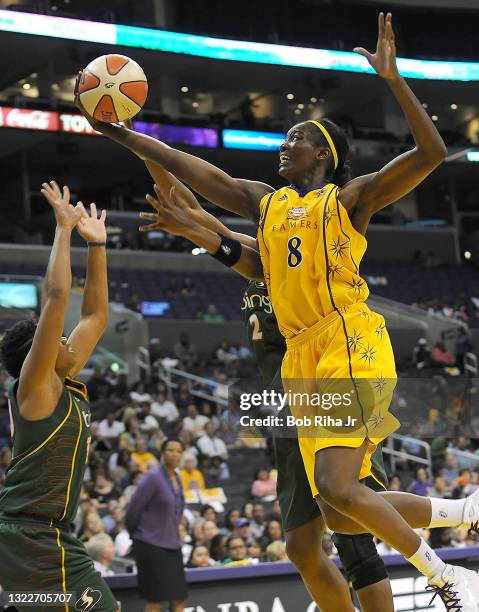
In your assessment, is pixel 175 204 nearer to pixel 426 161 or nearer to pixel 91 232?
pixel 91 232

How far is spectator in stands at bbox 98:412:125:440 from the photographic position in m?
15.1

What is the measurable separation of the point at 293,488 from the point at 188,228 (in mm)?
1458

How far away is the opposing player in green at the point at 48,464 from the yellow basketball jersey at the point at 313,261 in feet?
3.20

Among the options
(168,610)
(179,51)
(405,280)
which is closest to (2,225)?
(179,51)

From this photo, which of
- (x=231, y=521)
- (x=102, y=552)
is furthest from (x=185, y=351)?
(x=102, y=552)

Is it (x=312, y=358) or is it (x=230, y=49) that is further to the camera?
(x=230, y=49)

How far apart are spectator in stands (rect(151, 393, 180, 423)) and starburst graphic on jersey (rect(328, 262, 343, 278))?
12.7 meters

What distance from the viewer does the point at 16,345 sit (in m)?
4.29

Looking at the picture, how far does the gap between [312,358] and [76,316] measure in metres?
16.4

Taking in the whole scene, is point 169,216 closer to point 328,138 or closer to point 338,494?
point 328,138

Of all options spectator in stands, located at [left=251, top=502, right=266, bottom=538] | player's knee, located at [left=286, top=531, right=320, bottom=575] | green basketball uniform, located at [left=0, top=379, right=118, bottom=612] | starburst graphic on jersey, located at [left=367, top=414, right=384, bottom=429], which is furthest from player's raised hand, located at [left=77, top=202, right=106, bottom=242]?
spectator in stands, located at [left=251, top=502, right=266, bottom=538]

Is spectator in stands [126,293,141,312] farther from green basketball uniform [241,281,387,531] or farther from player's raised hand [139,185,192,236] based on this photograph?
player's raised hand [139,185,192,236]

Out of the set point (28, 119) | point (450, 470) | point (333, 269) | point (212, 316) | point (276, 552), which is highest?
point (28, 119)

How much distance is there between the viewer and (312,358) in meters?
4.46
